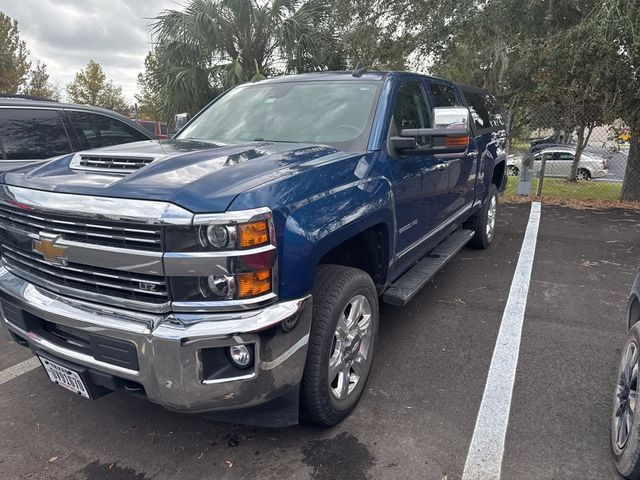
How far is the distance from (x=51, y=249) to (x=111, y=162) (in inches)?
21.4

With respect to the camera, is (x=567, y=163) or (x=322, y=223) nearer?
(x=322, y=223)

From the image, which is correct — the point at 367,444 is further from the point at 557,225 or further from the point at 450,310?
the point at 557,225

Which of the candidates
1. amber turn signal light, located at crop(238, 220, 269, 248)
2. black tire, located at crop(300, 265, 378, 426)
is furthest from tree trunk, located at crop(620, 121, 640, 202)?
amber turn signal light, located at crop(238, 220, 269, 248)

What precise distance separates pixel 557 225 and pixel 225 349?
7.37 meters

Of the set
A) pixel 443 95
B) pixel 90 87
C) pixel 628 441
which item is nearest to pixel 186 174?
pixel 628 441

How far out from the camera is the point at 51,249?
90.0 inches

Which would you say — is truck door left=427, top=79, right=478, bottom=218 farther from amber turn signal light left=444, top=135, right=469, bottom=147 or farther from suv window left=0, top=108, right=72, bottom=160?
suv window left=0, top=108, right=72, bottom=160

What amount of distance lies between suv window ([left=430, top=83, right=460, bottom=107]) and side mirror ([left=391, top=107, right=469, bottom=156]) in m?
1.25

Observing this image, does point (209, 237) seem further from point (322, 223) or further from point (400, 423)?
point (400, 423)

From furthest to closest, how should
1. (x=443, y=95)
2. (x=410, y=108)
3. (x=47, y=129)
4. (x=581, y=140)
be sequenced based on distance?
1. (x=581, y=140)
2. (x=47, y=129)
3. (x=443, y=95)
4. (x=410, y=108)

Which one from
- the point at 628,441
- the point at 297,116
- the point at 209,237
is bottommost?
the point at 628,441

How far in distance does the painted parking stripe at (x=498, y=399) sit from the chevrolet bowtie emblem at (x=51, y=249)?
2.18m

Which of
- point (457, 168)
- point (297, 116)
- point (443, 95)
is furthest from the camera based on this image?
point (443, 95)

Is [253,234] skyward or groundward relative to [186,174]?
groundward
